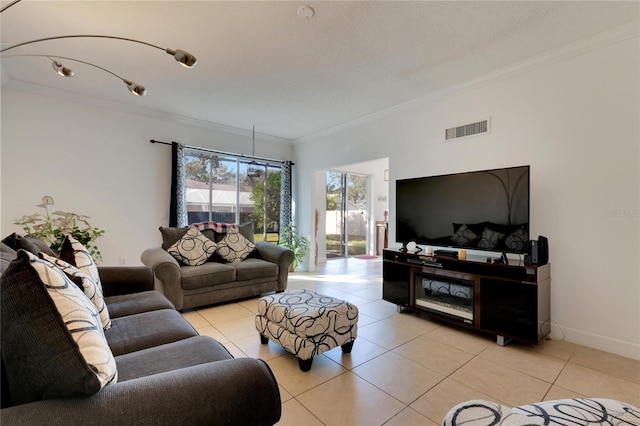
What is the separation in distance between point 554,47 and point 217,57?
298 centimetres

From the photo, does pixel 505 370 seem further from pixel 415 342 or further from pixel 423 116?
pixel 423 116

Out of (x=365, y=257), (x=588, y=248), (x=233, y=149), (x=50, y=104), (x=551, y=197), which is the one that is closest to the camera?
(x=588, y=248)

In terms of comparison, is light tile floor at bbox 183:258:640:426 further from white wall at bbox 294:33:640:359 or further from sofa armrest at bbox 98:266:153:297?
sofa armrest at bbox 98:266:153:297

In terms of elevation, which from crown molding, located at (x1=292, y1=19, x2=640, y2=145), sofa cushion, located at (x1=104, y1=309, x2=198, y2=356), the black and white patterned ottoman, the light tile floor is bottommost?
the light tile floor

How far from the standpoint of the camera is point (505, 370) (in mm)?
2043

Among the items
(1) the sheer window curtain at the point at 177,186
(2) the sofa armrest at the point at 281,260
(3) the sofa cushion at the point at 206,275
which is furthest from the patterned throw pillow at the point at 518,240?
(1) the sheer window curtain at the point at 177,186

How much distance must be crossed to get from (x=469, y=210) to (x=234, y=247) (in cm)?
283

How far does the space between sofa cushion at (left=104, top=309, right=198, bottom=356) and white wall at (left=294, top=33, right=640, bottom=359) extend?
9.92ft

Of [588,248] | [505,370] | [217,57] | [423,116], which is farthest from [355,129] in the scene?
[505,370]

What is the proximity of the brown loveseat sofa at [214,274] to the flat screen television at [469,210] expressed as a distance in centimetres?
167

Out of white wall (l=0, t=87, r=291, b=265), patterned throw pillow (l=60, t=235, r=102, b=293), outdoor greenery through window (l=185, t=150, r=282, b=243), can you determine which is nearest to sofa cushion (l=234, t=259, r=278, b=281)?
outdoor greenery through window (l=185, t=150, r=282, b=243)

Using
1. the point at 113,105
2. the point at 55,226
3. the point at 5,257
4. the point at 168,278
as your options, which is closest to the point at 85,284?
the point at 5,257

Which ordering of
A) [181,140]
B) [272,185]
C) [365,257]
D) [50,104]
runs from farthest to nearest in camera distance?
[365,257]
[272,185]
[181,140]
[50,104]

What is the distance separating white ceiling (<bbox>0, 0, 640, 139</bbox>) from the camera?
2039mm
